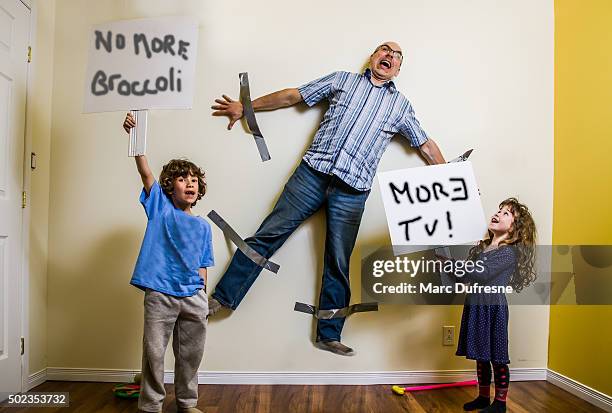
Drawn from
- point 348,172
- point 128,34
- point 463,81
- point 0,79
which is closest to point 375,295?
point 348,172

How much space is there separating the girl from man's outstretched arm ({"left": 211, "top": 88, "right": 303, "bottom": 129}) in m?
1.00

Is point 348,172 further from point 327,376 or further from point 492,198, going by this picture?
point 327,376

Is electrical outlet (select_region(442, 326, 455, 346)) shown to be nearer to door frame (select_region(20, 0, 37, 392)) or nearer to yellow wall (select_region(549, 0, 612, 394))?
yellow wall (select_region(549, 0, 612, 394))

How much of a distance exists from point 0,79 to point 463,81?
6.36 ft

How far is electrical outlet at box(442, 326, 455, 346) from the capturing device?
2.41 m

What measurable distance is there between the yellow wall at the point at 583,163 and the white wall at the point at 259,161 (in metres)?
0.20

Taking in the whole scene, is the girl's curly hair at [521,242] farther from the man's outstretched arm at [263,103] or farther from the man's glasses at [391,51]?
the man's outstretched arm at [263,103]

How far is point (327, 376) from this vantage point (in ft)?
7.74

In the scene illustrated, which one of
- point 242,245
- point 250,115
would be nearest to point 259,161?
point 250,115

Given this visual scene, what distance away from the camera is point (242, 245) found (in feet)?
7.55

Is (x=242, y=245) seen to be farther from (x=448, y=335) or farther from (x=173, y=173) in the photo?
(x=448, y=335)

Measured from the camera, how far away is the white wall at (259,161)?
2354mm

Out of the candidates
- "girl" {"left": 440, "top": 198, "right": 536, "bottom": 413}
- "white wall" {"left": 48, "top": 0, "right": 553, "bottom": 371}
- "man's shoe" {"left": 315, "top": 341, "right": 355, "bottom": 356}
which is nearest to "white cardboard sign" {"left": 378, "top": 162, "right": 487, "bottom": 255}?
"girl" {"left": 440, "top": 198, "right": 536, "bottom": 413}

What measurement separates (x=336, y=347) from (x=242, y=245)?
590 mm
